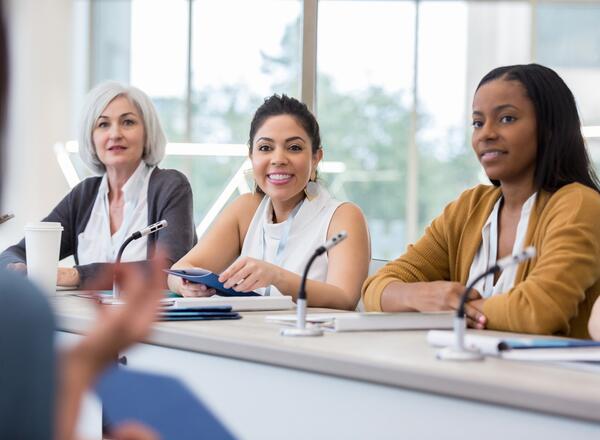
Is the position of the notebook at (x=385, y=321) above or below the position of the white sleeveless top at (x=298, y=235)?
below

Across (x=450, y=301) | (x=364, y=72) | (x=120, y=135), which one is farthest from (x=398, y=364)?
(x=364, y=72)

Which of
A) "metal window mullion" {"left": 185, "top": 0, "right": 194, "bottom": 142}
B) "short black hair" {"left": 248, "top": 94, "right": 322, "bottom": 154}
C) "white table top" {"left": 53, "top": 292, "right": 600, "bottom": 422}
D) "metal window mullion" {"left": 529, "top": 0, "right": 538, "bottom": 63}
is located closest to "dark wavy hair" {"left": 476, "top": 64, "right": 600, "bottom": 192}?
"white table top" {"left": 53, "top": 292, "right": 600, "bottom": 422}

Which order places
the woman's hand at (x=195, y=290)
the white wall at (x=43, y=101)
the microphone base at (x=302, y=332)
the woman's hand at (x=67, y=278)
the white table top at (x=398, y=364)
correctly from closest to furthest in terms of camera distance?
the white table top at (x=398, y=364), the microphone base at (x=302, y=332), the woman's hand at (x=195, y=290), the woman's hand at (x=67, y=278), the white wall at (x=43, y=101)

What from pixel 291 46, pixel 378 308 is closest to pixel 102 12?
pixel 291 46

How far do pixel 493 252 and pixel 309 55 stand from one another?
5.01 feet

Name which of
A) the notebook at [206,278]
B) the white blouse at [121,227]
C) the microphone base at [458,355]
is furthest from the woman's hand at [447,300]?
the white blouse at [121,227]

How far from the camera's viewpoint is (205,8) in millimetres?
7648

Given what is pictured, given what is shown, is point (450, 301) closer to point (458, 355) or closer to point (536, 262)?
point (536, 262)

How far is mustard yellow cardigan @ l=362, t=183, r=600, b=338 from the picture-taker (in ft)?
6.38

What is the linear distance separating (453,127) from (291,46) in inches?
71.3

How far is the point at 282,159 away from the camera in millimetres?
3006

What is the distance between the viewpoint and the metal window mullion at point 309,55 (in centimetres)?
357

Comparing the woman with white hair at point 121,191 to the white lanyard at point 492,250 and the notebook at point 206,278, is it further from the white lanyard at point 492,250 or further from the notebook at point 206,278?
the white lanyard at point 492,250

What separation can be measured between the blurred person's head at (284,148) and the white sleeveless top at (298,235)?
2.9 inches
